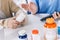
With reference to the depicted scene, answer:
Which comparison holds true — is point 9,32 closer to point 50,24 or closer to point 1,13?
point 1,13

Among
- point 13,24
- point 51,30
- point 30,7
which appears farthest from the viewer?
point 30,7

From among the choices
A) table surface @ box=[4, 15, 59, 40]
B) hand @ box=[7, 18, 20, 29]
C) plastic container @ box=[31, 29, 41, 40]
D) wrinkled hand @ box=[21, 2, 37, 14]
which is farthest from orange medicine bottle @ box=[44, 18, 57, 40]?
wrinkled hand @ box=[21, 2, 37, 14]

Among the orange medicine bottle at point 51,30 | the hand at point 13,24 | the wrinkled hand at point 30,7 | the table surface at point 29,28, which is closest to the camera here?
the orange medicine bottle at point 51,30

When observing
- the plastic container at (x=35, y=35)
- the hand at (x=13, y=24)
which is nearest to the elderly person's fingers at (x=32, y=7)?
the hand at (x=13, y=24)

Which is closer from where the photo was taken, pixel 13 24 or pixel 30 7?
pixel 13 24

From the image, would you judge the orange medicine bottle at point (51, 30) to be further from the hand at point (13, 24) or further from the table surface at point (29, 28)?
the hand at point (13, 24)

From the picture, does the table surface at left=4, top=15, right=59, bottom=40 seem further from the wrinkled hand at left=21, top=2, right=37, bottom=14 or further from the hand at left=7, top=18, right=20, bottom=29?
the wrinkled hand at left=21, top=2, right=37, bottom=14

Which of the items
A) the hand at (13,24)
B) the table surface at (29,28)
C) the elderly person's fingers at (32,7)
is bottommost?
the table surface at (29,28)

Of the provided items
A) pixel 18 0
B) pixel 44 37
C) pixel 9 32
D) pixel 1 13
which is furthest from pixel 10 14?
pixel 18 0

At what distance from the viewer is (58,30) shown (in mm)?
880

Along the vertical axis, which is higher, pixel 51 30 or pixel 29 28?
pixel 51 30

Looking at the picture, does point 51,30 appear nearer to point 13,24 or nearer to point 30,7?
point 13,24

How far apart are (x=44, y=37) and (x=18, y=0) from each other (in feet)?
4.92

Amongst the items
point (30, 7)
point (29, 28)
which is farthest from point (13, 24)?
point (30, 7)
